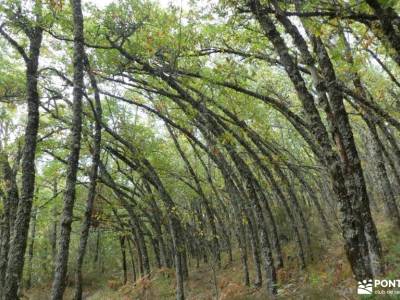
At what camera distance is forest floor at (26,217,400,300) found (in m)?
7.97

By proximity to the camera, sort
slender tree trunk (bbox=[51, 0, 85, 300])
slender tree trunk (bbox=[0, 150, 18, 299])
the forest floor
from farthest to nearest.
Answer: slender tree trunk (bbox=[0, 150, 18, 299])
the forest floor
slender tree trunk (bbox=[51, 0, 85, 300])

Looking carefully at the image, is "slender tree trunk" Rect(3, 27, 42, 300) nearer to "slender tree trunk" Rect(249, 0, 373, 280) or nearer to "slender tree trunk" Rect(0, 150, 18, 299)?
"slender tree trunk" Rect(249, 0, 373, 280)

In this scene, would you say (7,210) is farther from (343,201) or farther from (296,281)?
(343,201)

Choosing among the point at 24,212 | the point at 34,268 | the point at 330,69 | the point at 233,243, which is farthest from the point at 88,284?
the point at 330,69

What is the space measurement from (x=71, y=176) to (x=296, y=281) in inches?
350

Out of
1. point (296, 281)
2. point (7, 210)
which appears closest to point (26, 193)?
point (7, 210)

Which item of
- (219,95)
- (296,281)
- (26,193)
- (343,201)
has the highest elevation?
(219,95)

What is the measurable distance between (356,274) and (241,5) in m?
5.30

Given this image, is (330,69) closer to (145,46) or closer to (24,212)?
(145,46)

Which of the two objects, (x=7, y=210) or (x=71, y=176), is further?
(x=7, y=210)

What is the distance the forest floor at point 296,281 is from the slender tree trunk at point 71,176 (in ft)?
17.2

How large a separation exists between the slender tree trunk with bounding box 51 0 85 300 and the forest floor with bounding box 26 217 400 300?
5.23 meters

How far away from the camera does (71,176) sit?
7078 mm

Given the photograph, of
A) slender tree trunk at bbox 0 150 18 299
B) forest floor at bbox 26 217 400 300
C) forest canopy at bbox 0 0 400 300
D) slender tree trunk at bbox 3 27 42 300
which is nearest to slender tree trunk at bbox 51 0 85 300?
forest canopy at bbox 0 0 400 300
